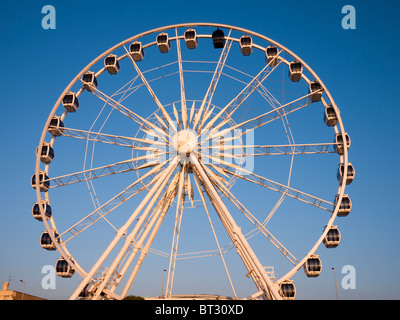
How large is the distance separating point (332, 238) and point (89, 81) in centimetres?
1645

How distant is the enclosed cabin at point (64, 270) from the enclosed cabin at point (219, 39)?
15.3 meters

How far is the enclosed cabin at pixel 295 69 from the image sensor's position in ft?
83.8

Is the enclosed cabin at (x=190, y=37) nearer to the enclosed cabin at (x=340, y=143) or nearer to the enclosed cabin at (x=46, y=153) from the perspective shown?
the enclosed cabin at (x=340, y=143)

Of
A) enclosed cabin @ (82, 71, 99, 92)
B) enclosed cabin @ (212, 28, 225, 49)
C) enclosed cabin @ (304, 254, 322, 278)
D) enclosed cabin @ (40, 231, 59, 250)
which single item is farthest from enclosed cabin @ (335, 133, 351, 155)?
enclosed cabin @ (40, 231, 59, 250)

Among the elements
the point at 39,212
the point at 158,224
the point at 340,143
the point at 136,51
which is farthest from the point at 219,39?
the point at 39,212

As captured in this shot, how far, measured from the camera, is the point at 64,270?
22719 millimetres

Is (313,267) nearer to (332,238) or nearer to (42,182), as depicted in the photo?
(332,238)

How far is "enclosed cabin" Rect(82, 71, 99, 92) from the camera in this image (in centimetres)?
2605

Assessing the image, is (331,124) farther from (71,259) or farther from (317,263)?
(71,259)

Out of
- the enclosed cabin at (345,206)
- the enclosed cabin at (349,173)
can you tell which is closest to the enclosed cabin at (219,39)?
the enclosed cabin at (349,173)

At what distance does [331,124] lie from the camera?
25.0 m

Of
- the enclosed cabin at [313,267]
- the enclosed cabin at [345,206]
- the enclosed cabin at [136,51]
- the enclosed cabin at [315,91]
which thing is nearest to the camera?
the enclosed cabin at [313,267]
